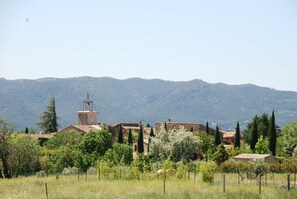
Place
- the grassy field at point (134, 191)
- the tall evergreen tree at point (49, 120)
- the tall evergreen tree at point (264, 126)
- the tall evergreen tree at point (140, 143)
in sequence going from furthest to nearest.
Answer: the tall evergreen tree at point (49, 120) → the tall evergreen tree at point (264, 126) → the tall evergreen tree at point (140, 143) → the grassy field at point (134, 191)

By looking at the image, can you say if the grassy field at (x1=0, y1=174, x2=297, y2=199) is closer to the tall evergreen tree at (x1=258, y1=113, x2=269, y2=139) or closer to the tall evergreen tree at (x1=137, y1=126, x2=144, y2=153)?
the tall evergreen tree at (x1=137, y1=126, x2=144, y2=153)

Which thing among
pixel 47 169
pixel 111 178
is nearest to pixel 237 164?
pixel 111 178

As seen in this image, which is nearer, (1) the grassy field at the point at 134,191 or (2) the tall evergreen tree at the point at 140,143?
(1) the grassy field at the point at 134,191

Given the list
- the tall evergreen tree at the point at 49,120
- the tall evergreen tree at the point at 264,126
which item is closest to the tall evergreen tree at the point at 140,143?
the tall evergreen tree at the point at 264,126

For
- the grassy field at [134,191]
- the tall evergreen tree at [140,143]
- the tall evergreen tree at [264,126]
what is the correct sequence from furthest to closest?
the tall evergreen tree at [264,126], the tall evergreen tree at [140,143], the grassy field at [134,191]

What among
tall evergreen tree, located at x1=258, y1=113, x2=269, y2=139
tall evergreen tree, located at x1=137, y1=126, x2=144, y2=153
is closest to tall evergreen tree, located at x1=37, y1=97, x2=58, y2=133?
tall evergreen tree, located at x1=137, y1=126, x2=144, y2=153

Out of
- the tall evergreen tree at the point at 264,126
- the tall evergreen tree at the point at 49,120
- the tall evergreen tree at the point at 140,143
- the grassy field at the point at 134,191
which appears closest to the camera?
the grassy field at the point at 134,191

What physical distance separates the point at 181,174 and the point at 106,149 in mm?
22579

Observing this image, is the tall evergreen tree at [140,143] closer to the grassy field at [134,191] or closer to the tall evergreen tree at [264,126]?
the tall evergreen tree at [264,126]

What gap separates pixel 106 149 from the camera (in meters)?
58.4

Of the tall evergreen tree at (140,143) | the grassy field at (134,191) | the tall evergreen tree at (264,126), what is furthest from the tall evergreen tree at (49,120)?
the grassy field at (134,191)

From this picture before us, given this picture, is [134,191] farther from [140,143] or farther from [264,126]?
[264,126]

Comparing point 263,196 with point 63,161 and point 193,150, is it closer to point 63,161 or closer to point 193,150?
point 63,161

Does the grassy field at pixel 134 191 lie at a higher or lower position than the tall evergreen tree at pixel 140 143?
higher
